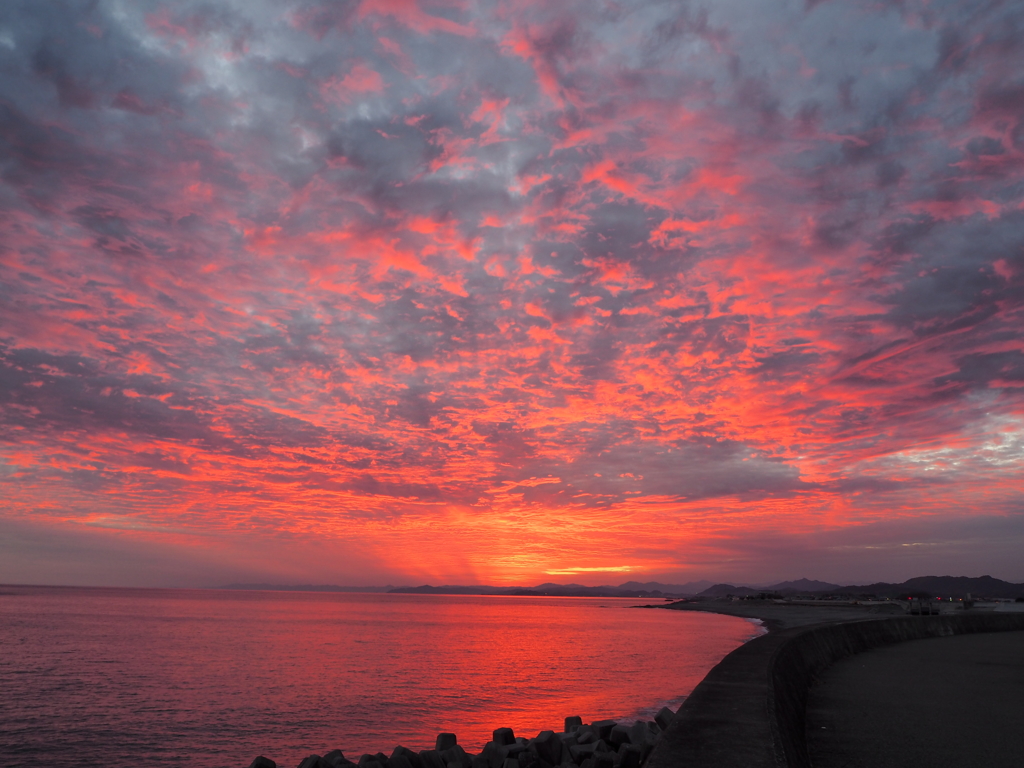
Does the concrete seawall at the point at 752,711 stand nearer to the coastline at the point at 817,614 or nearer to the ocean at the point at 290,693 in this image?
the ocean at the point at 290,693

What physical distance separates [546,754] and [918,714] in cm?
643

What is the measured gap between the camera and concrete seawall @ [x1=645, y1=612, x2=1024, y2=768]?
6.76m

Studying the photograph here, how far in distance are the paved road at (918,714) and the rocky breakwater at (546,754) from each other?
301 cm

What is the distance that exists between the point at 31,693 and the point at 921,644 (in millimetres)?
33489

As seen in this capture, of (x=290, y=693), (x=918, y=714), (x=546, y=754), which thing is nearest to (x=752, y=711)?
(x=918, y=714)

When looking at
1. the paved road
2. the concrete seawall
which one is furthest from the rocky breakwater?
the paved road

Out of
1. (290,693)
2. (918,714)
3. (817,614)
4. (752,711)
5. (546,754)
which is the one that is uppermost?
(752,711)

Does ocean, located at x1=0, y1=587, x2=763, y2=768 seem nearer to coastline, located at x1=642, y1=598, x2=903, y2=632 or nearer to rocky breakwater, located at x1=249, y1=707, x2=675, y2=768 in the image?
rocky breakwater, located at x1=249, y1=707, x2=675, y2=768

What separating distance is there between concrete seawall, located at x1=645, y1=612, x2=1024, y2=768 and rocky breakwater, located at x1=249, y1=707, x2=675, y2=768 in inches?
A: 69.6

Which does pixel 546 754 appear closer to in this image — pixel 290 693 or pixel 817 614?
pixel 290 693

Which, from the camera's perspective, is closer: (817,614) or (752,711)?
(752,711)

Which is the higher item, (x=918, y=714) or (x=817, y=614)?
(x=918, y=714)

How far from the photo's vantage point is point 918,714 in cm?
1107

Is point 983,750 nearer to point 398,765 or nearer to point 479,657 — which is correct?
point 398,765
